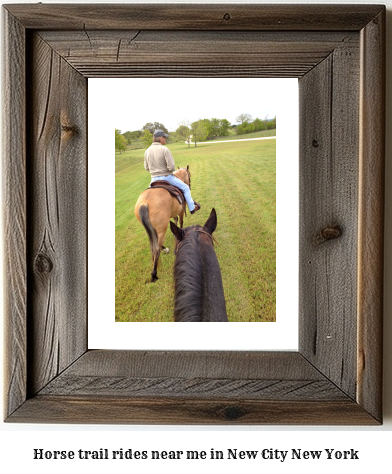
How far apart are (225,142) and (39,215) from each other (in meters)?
0.27

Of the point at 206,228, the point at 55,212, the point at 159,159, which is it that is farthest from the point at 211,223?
the point at 55,212

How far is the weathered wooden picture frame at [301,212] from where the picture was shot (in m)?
0.57

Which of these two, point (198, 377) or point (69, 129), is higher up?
point (69, 129)

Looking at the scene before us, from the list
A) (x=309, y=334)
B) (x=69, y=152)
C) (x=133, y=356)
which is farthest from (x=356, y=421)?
(x=69, y=152)

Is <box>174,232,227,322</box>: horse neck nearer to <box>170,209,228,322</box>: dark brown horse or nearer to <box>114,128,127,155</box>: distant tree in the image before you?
<box>170,209,228,322</box>: dark brown horse

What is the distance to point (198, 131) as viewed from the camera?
0.60 meters

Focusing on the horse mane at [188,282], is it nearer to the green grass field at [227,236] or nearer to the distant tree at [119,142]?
the green grass field at [227,236]

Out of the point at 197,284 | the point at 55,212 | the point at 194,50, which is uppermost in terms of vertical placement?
the point at 194,50

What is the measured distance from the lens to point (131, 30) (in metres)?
0.58

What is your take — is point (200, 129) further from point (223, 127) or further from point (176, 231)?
point (176, 231)

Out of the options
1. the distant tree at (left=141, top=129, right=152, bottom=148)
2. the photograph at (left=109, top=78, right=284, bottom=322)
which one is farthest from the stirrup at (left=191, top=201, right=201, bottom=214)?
the distant tree at (left=141, top=129, right=152, bottom=148)

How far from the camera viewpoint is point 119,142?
0.60m

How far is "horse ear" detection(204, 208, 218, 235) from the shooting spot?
1.99ft

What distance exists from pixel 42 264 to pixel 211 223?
0.78 ft
